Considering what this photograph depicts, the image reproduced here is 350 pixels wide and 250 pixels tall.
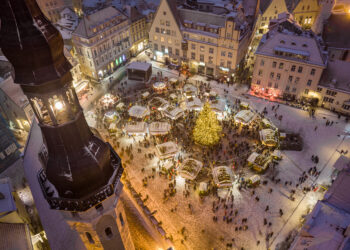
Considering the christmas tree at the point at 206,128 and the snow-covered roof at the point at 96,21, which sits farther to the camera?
the snow-covered roof at the point at 96,21

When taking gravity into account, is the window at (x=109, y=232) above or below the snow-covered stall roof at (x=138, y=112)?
above

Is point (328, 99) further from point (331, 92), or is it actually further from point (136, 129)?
point (136, 129)

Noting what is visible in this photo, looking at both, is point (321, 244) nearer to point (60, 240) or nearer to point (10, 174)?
point (60, 240)

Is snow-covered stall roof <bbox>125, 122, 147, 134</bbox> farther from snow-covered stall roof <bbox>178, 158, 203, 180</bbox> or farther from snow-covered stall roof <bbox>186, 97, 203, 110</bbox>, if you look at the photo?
snow-covered stall roof <bbox>178, 158, 203, 180</bbox>

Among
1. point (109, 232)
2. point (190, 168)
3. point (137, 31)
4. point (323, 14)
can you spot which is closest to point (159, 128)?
point (190, 168)

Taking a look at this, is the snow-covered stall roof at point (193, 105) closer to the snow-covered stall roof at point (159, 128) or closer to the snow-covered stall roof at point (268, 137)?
the snow-covered stall roof at point (159, 128)

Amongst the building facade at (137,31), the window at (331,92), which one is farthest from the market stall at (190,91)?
the window at (331,92)
